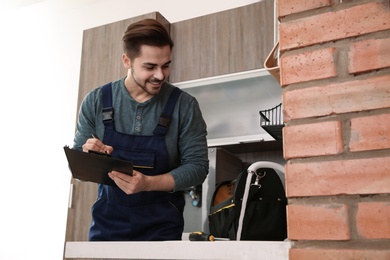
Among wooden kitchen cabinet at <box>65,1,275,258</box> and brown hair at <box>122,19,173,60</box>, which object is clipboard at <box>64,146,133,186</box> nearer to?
brown hair at <box>122,19,173,60</box>

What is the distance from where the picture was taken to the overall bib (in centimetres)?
136

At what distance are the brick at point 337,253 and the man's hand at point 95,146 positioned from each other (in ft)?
2.40

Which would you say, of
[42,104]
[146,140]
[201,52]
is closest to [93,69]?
[201,52]

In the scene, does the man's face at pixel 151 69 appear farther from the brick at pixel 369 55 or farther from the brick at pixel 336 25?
→ the brick at pixel 369 55

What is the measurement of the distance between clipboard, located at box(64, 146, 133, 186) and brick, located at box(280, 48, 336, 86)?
1.71 ft

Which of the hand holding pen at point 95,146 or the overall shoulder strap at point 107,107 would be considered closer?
the hand holding pen at point 95,146

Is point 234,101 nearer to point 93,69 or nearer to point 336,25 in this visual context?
point 93,69

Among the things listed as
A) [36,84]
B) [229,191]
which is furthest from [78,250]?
[36,84]

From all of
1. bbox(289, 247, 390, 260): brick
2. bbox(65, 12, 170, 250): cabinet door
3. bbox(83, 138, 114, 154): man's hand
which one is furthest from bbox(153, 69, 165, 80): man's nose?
bbox(65, 12, 170, 250): cabinet door

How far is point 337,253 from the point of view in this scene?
29.7 inches

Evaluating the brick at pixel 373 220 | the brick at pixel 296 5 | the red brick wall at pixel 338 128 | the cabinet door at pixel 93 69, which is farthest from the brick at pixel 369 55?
the cabinet door at pixel 93 69

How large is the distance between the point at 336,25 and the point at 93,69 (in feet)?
7.27

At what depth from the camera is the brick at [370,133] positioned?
769 millimetres

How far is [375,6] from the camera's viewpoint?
2.67 ft
